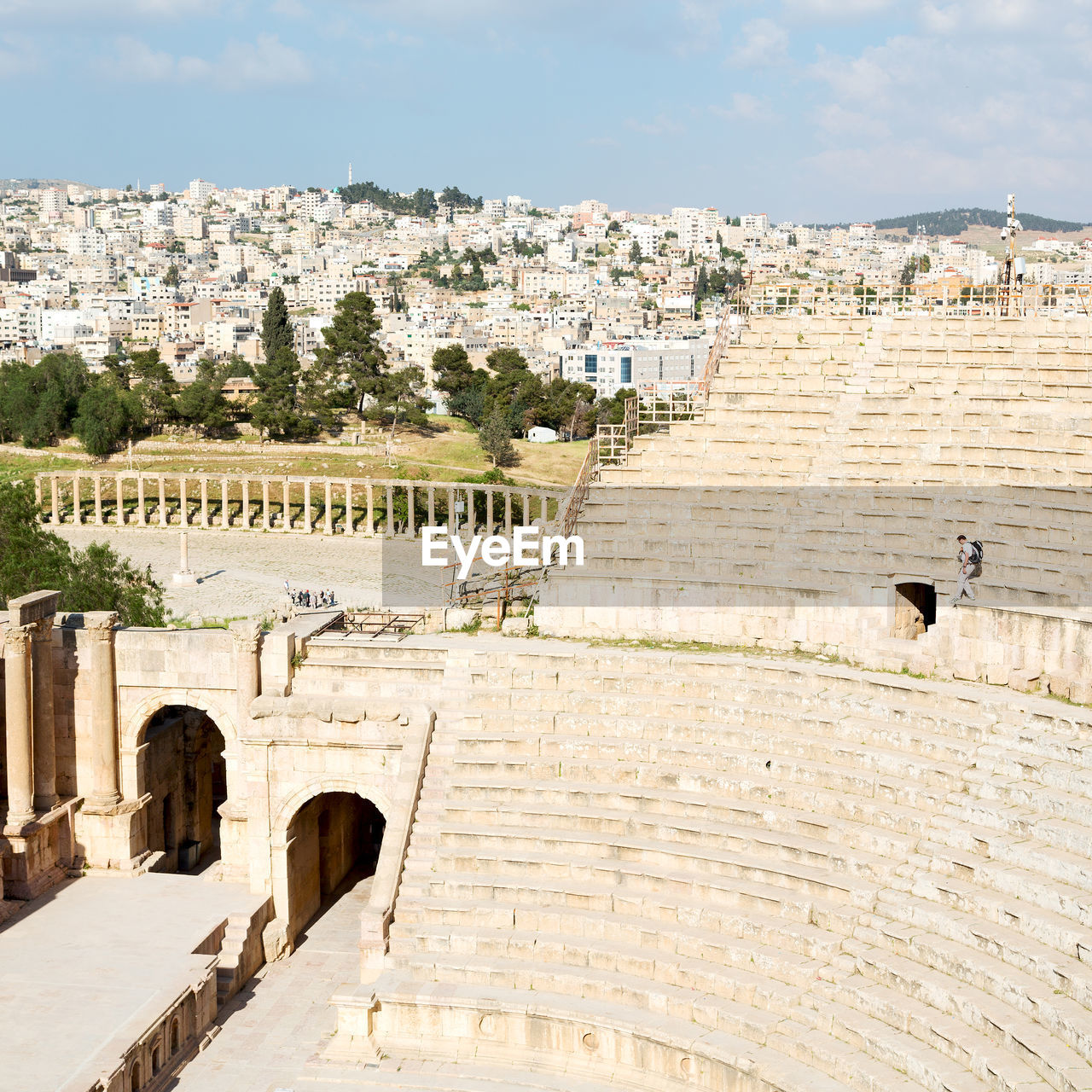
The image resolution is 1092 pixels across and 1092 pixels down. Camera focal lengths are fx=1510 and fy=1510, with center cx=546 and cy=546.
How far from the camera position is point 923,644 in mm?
25250

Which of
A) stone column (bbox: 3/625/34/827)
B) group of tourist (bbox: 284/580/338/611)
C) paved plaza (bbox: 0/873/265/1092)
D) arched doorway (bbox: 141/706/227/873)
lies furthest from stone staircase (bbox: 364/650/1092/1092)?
group of tourist (bbox: 284/580/338/611)

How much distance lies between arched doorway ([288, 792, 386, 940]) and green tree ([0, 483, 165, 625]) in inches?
335

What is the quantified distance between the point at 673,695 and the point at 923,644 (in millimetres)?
4267

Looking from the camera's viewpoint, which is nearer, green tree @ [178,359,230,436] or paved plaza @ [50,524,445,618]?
paved plaza @ [50,524,445,618]

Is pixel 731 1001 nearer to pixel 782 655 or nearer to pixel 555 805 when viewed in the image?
pixel 555 805

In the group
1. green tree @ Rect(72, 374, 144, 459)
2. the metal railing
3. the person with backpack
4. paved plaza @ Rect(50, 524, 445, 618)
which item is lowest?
paved plaza @ Rect(50, 524, 445, 618)

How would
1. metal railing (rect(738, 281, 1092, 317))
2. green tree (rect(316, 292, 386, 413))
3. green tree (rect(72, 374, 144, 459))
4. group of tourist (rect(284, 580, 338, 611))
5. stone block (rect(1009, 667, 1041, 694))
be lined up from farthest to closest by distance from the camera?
green tree (rect(316, 292, 386, 413)) < green tree (rect(72, 374, 144, 459)) < group of tourist (rect(284, 580, 338, 611)) < metal railing (rect(738, 281, 1092, 317)) < stone block (rect(1009, 667, 1041, 694))

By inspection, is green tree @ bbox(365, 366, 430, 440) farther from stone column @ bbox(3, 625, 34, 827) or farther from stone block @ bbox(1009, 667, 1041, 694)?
stone block @ bbox(1009, 667, 1041, 694)

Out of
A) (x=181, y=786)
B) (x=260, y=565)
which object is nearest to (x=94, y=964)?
(x=181, y=786)

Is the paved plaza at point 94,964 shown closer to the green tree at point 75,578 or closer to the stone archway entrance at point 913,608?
the green tree at point 75,578

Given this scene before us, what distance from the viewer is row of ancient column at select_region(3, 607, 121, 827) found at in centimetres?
2725

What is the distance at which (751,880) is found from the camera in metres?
21.9

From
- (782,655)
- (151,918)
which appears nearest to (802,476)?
(782,655)

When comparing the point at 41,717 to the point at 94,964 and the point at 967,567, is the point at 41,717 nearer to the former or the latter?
the point at 94,964
